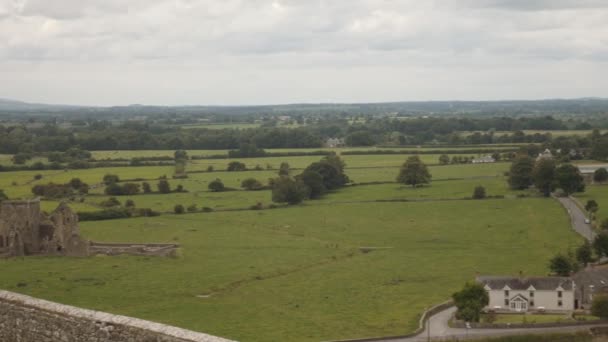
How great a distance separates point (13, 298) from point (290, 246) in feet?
171

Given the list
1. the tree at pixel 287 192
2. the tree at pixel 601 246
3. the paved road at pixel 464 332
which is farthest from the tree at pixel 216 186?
the paved road at pixel 464 332

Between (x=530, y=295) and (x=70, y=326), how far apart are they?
124 feet

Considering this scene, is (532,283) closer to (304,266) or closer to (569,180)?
(304,266)

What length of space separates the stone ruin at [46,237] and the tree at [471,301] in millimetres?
26411

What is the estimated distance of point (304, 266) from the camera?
187ft

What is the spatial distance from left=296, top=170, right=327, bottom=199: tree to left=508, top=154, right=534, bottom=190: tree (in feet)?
78.0

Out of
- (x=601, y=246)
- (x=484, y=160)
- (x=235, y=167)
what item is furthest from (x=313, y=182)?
(x=601, y=246)

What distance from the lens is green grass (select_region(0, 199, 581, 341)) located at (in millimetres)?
42359

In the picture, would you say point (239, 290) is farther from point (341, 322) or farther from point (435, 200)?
point (435, 200)

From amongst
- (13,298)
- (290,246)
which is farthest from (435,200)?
(13,298)

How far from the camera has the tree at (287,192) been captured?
92.5 m

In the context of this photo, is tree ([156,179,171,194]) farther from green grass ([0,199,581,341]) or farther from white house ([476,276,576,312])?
white house ([476,276,576,312])

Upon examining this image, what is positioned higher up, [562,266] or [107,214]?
[562,266]

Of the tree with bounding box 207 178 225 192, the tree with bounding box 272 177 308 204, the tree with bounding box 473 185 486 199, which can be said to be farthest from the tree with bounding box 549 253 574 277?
the tree with bounding box 207 178 225 192
